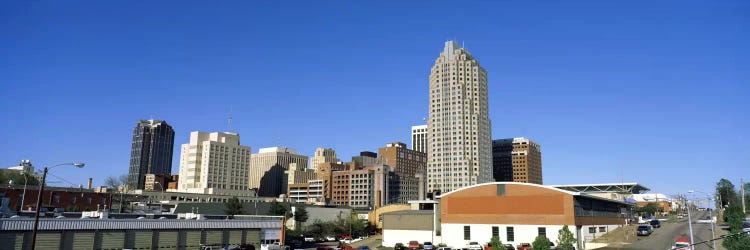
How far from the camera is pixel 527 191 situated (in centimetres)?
8675

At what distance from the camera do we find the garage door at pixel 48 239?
175 feet

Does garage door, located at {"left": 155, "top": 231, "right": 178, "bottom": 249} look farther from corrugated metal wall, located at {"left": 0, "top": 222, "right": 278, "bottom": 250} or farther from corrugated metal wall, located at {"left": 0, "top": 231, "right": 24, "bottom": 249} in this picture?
corrugated metal wall, located at {"left": 0, "top": 231, "right": 24, "bottom": 249}

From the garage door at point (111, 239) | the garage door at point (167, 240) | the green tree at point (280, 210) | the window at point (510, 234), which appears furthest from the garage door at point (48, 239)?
the green tree at point (280, 210)

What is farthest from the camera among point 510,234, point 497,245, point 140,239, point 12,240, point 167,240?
point 510,234

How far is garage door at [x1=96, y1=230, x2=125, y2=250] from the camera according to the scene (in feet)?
191

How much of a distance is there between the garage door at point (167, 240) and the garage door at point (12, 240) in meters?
13.9

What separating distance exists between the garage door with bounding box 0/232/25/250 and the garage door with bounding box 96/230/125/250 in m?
7.28

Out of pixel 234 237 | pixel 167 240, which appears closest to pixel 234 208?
pixel 234 237

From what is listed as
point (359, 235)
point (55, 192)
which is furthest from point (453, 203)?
point (55, 192)

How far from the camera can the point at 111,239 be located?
2319 inches

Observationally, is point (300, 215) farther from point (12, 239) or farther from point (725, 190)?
point (725, 190)

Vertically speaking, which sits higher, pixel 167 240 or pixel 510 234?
pixel 510 234

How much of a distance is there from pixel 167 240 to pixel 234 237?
404 inches

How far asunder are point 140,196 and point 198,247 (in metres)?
136
